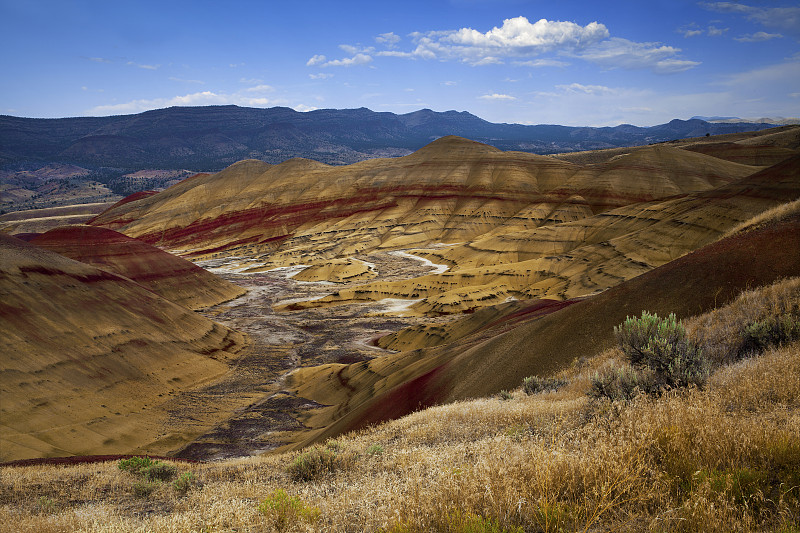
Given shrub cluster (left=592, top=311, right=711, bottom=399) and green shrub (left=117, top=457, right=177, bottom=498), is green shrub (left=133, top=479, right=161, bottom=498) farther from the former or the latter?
shrub cluster (left=592, top=311, right=711, bottom=399)

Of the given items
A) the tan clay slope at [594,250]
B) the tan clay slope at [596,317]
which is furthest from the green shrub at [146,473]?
the tan clay slope at [594,250]

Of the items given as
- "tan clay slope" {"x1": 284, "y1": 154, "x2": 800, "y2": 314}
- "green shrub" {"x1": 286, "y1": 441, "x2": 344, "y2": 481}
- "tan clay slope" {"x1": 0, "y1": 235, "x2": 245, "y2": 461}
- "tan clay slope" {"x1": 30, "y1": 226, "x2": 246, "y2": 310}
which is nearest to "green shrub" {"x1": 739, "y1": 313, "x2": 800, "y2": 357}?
"green shrub" {"x1": 286, "y1": 441, "x2": 344, "y2": 481}

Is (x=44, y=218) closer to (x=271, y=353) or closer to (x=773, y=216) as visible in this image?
(x=271, y=353)

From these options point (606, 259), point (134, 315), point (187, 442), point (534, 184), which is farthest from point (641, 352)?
point (534, 184)

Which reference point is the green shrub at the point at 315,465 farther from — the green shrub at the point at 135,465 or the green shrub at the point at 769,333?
the green shrub at the point at 769,333

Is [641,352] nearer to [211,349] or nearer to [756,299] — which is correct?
[756,299]

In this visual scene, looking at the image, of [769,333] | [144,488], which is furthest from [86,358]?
[769,333]
